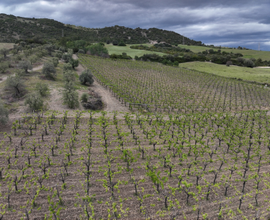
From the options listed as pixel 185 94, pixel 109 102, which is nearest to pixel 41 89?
pixel 109 102

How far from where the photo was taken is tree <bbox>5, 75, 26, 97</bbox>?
23.2 m

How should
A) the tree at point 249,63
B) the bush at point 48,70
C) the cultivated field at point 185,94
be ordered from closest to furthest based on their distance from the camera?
the cultivated field at point 185,94 → the bush at point 48,70 → the tree at point 249,63

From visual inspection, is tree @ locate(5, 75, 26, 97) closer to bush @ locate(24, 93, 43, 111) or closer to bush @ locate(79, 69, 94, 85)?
bush @ locate(24, 93, 43, 111)

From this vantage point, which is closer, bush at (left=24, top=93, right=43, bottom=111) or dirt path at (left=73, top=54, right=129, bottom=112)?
bush at (left=24, top=93, right=43, bottom=111)

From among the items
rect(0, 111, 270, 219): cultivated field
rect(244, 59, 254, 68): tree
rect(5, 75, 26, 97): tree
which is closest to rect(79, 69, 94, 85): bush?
rect(5, 75, 26, 97): tree

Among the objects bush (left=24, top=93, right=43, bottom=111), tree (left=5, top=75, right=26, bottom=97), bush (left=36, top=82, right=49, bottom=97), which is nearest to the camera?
bush (left=24, top=93, right=43, bottom=111)

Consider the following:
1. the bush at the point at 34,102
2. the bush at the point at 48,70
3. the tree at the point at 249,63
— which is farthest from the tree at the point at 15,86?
the tree at the point at 249,63

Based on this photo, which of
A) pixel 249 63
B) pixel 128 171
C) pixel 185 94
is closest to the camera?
pixel 128 171

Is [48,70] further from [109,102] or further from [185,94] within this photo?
Result: [185,94]

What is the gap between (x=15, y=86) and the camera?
23.6 metres

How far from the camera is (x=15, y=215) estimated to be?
833cm

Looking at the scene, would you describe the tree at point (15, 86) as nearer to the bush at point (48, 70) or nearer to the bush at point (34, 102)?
the bush at point (34, 102)

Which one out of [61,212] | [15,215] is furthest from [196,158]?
[15,215]

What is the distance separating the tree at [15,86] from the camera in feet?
76.1
